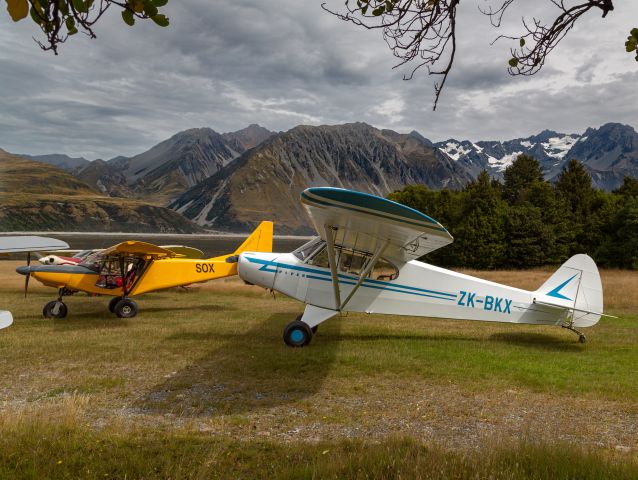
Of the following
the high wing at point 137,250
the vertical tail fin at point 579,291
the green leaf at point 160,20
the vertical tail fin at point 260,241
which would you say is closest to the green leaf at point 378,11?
the green leaf at point 160,20

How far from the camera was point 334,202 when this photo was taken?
637cm

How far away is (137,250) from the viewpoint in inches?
568

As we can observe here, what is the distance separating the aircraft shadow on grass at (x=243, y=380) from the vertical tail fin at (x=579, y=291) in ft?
18.4

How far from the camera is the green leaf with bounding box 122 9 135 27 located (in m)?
2.66

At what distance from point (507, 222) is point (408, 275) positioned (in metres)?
42.5

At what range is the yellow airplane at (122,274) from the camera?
47.4 ft

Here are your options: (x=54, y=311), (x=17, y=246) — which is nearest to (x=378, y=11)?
(x=17, y=246)

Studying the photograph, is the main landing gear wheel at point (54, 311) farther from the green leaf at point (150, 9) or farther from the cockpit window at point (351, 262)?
the green leaf at point (150, 9)

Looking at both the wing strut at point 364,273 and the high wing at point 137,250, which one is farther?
the high wing at point 137,250

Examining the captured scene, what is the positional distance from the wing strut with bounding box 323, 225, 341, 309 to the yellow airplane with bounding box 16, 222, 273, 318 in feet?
21.6

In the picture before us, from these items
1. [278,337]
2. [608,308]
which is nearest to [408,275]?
[278,337]

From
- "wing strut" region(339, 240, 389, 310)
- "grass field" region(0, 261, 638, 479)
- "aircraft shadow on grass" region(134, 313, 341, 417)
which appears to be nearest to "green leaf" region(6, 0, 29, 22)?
"grass field" region(0, 261, 638, 479)

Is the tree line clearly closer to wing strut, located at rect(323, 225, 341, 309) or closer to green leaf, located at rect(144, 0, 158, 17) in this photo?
wing strut, located at rect(323, 225, 341, 309)

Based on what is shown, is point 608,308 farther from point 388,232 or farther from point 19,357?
point 19,357
